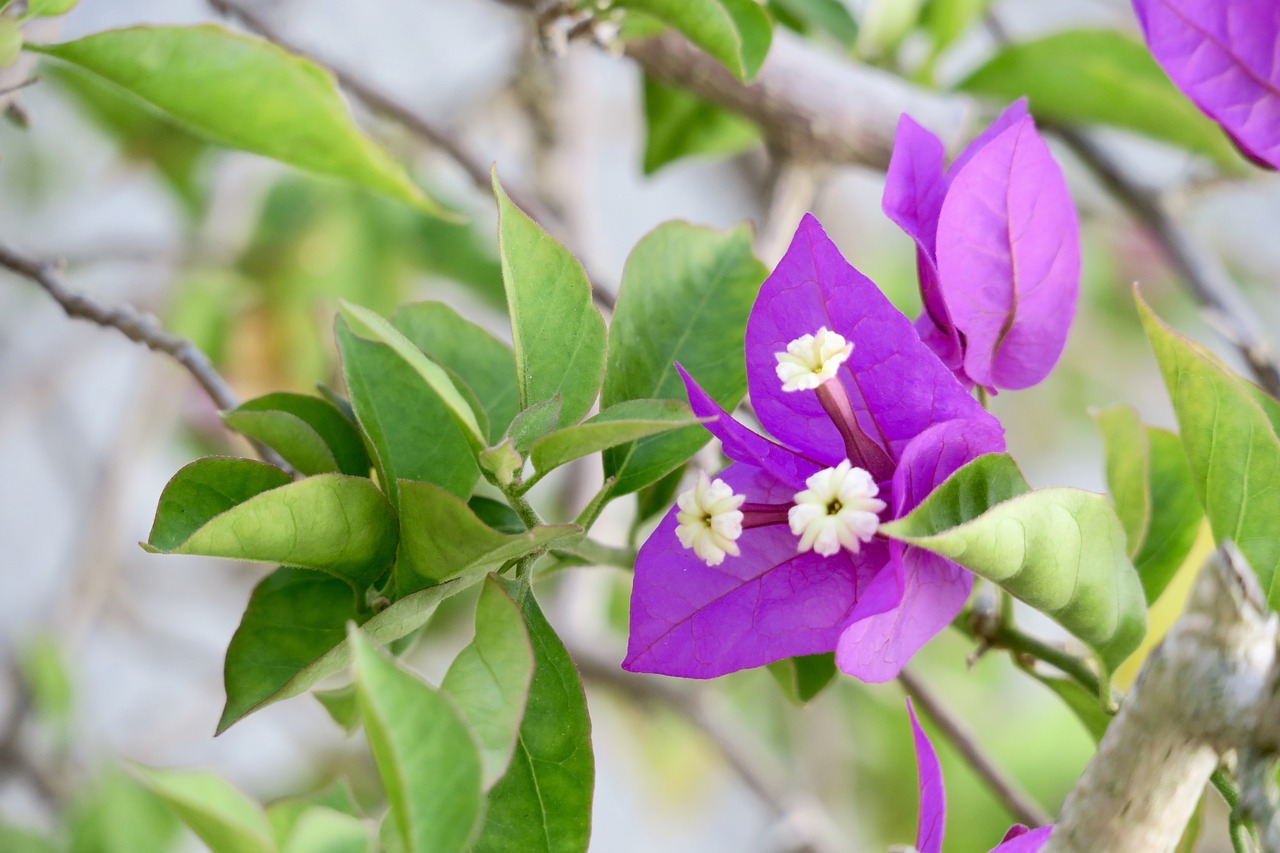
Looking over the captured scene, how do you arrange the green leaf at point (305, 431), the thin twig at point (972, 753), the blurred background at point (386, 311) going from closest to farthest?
the green leaf at point (305, 431) < the thin twig at point (972, 753) < the blurred background at point (386, 311)

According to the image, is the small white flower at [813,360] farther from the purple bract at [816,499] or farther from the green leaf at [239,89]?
the green leaf at [239,89]

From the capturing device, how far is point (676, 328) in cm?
43

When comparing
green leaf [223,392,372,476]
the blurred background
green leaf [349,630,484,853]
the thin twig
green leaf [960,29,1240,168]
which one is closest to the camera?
green leaf [349,630,484,853]

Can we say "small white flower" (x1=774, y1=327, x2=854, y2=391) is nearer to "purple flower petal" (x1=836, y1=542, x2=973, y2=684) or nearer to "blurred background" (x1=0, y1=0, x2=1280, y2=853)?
"purple flower petal" (x1=836, y1=542, x2=973, y2=684)

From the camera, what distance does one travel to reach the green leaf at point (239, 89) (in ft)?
1.48

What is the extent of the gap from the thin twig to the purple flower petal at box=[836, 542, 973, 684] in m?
0.23

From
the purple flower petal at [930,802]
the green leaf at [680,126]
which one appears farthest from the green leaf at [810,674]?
the green leaf at [680,126]

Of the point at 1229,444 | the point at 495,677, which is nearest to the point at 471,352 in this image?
the point at 495,677

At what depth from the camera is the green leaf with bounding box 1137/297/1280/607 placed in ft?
1.19

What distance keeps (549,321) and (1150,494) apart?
29cm

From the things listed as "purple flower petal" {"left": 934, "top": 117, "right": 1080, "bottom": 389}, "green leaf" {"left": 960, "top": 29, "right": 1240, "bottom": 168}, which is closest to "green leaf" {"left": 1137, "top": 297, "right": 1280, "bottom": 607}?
"purple flower petal" {"left": 934, "top": 117, "right": 1080, "bottom": 389}

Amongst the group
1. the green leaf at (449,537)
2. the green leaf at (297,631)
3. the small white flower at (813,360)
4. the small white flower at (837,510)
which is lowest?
the green leaf at (297,631)

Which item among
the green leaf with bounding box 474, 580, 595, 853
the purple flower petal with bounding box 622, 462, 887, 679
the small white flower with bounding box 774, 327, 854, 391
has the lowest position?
Answer: the green leaf with bounding box 474, 580, 595, 853

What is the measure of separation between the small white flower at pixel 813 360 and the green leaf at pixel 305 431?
17 centimetres
